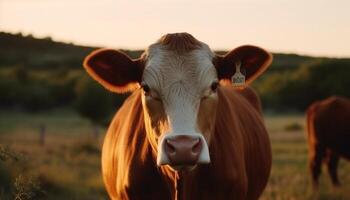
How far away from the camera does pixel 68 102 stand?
48.4 metres

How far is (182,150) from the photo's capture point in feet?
12.6

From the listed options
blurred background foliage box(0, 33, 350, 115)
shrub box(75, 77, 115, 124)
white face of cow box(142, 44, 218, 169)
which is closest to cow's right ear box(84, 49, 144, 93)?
white face of cow box(142, 44, 218, 169)

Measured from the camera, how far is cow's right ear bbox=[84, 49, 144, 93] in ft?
16.0

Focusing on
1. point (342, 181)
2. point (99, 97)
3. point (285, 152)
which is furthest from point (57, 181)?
point (99, 97)

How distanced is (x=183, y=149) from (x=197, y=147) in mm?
111

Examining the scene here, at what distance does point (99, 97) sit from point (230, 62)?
2741 centimetres

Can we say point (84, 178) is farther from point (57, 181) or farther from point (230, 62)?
point (230, 62)

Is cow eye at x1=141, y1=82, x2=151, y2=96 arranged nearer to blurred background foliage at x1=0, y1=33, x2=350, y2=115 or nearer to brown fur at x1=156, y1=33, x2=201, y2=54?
brown fur at x1=156, y1=33, x2=201, y2=54

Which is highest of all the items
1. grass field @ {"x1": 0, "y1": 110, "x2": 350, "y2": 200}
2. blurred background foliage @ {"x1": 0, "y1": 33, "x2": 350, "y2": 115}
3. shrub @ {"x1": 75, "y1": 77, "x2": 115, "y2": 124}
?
grass field @ {"x1": 0, "y1": 110, "x2": 350, "y2": 200}

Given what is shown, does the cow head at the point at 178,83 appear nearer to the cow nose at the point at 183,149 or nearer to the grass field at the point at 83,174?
the cow nose at the point at 183,149

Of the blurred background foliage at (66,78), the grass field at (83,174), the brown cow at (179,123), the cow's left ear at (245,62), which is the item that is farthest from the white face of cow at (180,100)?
the blurred background foliage at (66,78)

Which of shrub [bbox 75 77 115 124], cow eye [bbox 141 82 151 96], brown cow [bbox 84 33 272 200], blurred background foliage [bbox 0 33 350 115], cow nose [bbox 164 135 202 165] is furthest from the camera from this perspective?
blurred background foliage [bbox 0 33 350 115]

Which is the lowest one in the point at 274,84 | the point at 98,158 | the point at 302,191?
the point at 274,84

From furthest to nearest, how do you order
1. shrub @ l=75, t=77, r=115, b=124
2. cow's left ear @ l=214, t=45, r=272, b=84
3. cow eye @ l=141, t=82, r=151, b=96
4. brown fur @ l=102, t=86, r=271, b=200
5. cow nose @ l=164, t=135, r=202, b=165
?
shrub @ l=75, t=77, r=115, b=124, cow's left ear @ l=214, t=45, r=272, b=84, brown fur @ l=102, t=86, r=271, b=200, cow eye @ l=141, t=82, r=151, b=96, cow nose @ l=164, t=135, r=202, b=165
